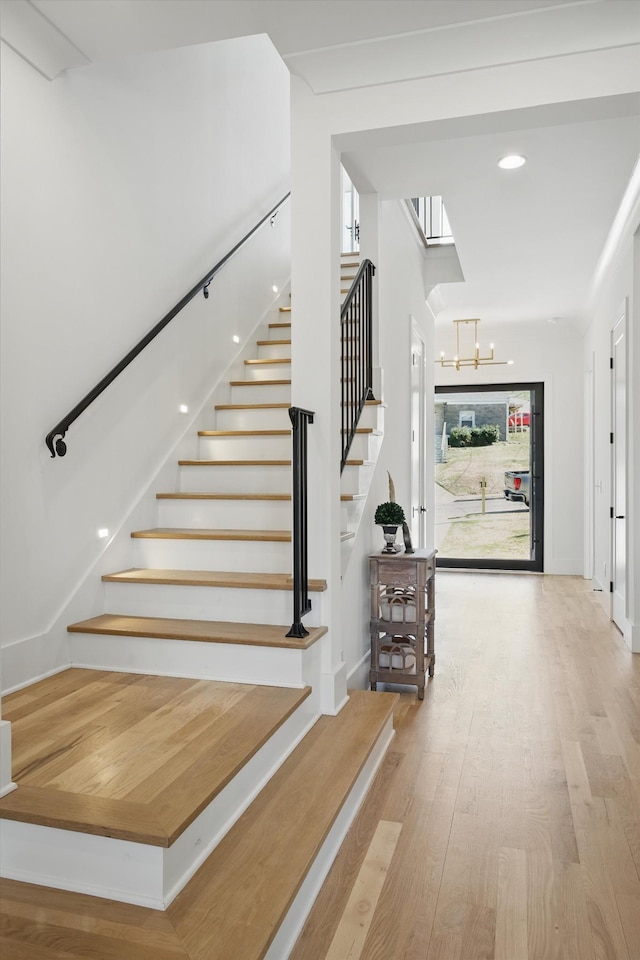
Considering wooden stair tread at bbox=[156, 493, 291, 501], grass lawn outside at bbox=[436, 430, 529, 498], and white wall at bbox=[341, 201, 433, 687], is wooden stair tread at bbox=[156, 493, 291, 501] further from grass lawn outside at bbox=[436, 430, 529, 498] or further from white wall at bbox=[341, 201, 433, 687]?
grass lawn outside at bbox=[436, 430, 529, 498]

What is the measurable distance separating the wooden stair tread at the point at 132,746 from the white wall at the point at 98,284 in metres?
0.39

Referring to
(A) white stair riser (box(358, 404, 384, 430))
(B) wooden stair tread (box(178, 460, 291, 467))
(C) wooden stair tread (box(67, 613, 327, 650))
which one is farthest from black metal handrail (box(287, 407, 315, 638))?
(A) white stair riser (box(358, 404, 384, 430))

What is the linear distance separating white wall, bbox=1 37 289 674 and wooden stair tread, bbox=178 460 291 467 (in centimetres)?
14

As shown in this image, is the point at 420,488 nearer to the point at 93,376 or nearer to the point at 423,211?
the point at 423,211

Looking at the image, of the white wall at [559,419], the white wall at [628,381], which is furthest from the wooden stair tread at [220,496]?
the white wall at [559,419]

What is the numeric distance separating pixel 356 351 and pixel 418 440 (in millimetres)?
2367

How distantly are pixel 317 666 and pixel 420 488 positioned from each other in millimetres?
3600

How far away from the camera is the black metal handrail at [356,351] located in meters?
3.41

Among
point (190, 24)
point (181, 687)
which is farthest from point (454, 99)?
point (181, 687)

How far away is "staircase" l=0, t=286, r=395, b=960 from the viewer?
62.1 inches

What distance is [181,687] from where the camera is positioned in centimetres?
248

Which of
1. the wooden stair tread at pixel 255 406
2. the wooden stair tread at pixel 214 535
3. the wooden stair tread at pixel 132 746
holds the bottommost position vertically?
the wooden stair tread at pixel 132 746

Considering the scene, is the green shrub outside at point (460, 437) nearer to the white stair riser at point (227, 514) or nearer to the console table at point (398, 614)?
the console table at point (398, 614)

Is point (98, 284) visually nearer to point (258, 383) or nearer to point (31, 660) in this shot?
point (258, 383)
